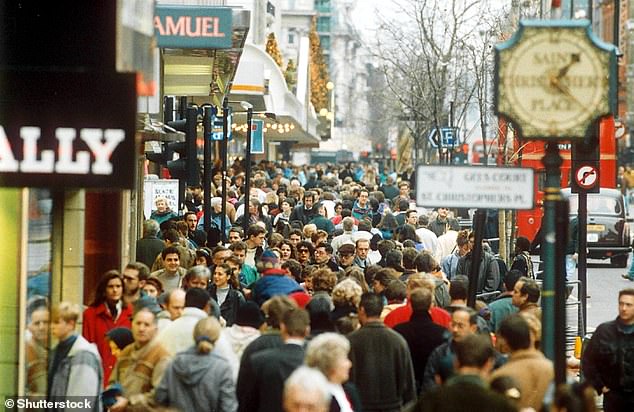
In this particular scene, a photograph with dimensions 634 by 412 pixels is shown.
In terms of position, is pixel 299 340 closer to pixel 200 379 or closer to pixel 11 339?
pixel 200 379

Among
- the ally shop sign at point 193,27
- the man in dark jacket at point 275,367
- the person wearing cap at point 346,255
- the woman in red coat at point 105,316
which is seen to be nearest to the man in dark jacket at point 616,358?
the man in dark jacket at point 275,367

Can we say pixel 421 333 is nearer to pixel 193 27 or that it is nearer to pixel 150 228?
pixel 193 27

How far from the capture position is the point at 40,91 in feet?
29.0

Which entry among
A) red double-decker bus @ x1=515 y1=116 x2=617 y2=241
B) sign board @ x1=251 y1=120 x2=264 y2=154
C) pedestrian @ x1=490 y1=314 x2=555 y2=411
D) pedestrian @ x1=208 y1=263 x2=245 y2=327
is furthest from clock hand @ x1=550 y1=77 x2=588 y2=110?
sign board @ x1=251 y1=120 x2=264 y2=154

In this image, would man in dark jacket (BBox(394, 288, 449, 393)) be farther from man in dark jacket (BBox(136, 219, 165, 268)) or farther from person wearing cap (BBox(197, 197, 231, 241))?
person wearing cap (BBox(197, 197, 231, 241))

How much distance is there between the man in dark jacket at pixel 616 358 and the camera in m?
12.3

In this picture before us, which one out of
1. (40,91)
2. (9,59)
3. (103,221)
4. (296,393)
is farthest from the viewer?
(103,221)

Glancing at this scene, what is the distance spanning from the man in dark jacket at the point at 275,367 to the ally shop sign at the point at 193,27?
6740 millimetres

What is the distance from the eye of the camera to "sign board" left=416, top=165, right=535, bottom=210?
10.1m

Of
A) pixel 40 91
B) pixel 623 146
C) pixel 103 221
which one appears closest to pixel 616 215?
pixel 103 221

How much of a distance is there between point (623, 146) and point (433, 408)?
10252 centimetres

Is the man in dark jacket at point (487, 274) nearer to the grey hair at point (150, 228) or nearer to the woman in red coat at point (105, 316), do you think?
the grey hair at point (150, 228)

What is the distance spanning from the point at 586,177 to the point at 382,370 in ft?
29.4

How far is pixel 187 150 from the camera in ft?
71.8
